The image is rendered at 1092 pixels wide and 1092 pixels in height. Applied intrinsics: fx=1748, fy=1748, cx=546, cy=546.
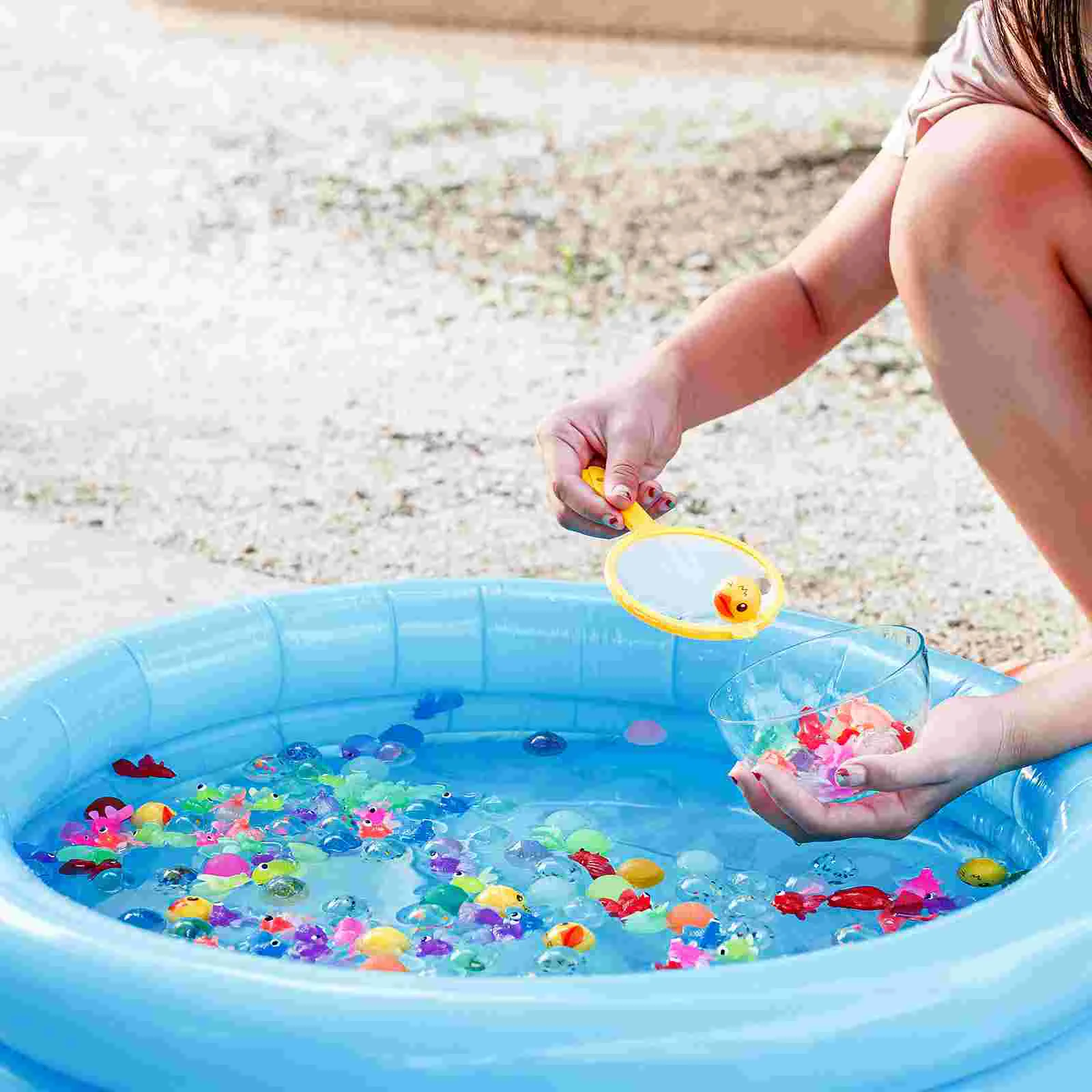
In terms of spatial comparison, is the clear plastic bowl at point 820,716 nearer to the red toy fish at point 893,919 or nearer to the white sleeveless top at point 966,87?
the red toy fish at point 893,919

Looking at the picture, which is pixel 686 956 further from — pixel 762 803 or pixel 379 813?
pixel 379 813

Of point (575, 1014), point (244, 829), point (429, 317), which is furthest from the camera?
point (429, 317)

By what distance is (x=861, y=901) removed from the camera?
111cm

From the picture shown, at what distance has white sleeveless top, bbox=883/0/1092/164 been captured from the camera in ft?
3.94

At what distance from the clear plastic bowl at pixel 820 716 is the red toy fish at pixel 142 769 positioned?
413mm

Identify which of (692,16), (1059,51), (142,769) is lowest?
(692,16)

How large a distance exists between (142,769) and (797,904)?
0.49 m

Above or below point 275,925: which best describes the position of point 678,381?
above

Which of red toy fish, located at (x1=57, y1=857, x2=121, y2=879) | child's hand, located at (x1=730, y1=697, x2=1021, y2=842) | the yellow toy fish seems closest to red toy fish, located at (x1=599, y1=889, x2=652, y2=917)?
child's hand, located at (x1=730, y1=697, x2=1021, y2=842)

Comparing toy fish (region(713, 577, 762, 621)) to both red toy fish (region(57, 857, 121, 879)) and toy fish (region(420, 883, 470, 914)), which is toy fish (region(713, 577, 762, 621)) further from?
red toy fish (region(57, 857, 121, 879))

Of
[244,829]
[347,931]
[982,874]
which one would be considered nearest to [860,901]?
[982,874]

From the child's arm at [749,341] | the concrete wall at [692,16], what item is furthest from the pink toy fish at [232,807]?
the concrete wall at [692,16]

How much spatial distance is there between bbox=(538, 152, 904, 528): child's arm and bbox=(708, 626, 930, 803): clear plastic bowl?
0.47ft

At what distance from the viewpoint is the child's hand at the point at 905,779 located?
1013 mm
